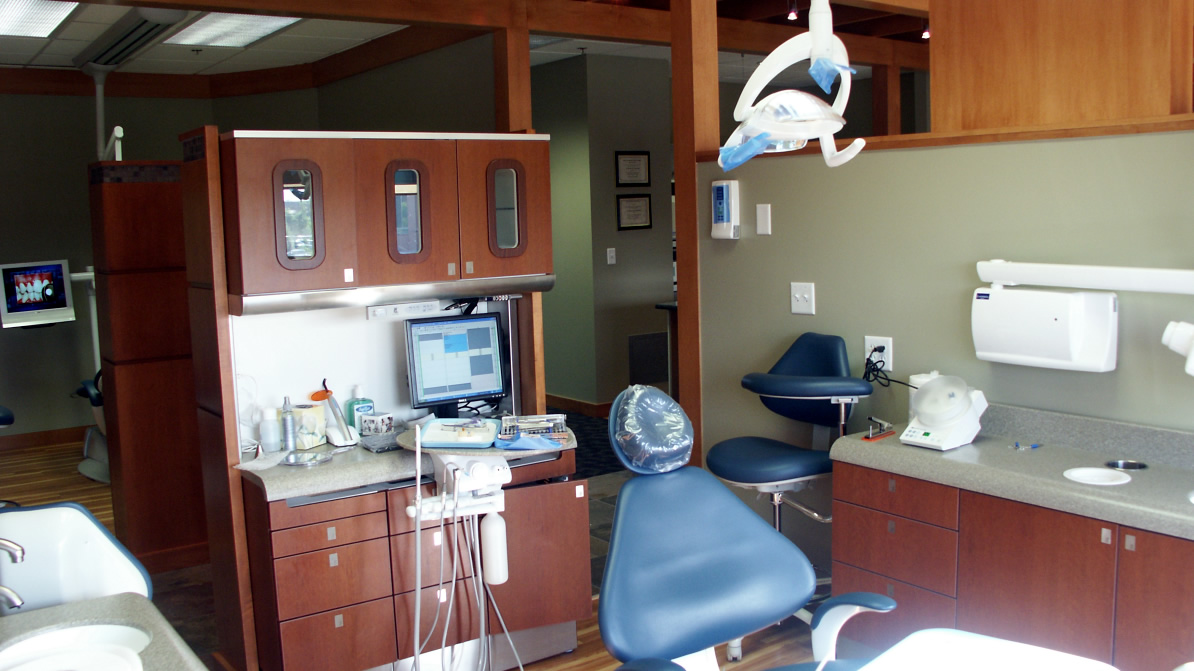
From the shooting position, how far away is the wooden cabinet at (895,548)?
3066 mm

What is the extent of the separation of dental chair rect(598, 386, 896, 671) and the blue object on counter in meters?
0.90

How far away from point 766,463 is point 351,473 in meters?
1.48

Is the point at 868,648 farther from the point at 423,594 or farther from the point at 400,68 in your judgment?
the point at 400,68

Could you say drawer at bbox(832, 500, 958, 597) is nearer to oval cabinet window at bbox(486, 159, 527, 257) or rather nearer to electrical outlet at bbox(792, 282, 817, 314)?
electrical outlet at bbox(792, 282, 817, 314)

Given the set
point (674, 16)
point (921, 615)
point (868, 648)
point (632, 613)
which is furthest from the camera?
point (674, 16)

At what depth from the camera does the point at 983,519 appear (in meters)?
2.94

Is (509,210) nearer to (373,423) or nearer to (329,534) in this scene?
(373,423)

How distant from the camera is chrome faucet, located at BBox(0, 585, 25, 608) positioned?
2053 mm

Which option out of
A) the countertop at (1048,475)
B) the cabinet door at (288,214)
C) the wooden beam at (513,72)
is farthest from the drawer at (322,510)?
the wooden beam at (513,72)

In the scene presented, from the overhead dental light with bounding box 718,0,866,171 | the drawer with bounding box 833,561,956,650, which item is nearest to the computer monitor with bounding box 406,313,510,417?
the drawer with bounding box 833,561,956,650

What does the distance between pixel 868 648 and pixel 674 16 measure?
269 centimetres

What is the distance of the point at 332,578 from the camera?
332cm

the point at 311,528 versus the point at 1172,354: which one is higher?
the point at 1172,354

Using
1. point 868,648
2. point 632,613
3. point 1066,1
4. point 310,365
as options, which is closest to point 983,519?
point 868,648
